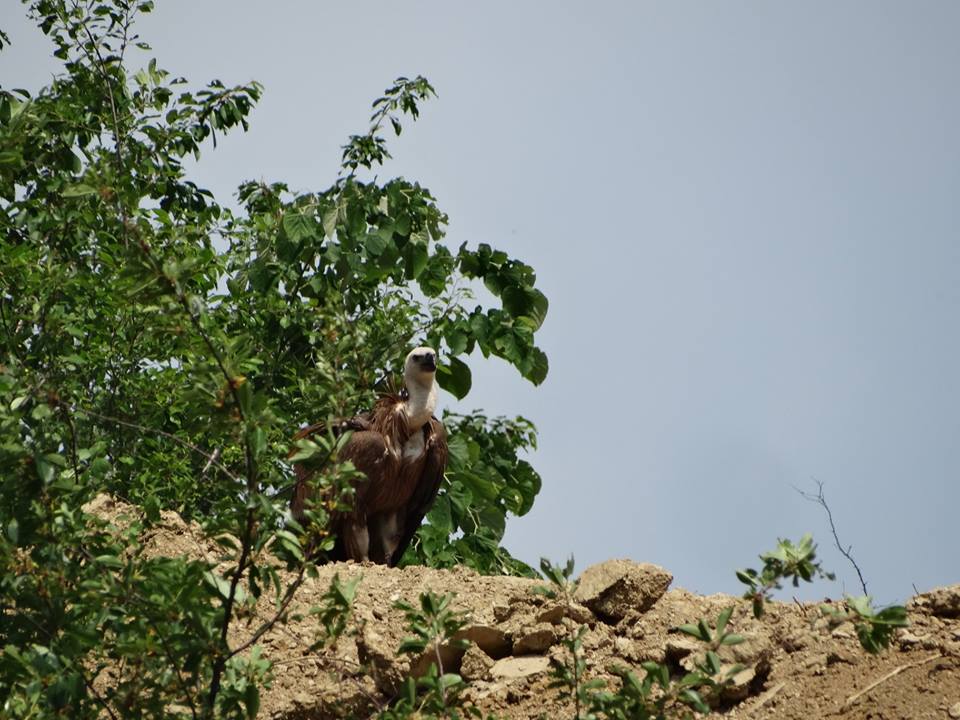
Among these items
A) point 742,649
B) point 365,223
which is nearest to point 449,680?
point 742,649

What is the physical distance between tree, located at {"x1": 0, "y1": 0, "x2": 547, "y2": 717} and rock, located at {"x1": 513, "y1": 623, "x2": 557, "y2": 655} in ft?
3.92

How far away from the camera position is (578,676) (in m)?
6.09

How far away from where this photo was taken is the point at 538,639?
8297 mm

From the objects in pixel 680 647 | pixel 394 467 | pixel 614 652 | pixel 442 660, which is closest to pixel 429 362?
pixel 394 467

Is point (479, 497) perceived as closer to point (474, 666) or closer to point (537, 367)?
point (537, 367)

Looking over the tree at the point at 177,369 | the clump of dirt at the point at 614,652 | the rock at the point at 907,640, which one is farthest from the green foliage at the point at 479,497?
the rock at the point at 907,640

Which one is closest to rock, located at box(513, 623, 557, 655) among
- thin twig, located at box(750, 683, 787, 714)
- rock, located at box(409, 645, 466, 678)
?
rock, located at box(409, 645, 466, 678)

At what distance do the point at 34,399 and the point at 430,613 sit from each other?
6.70 ft

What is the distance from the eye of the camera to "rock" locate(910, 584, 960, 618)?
8.05m

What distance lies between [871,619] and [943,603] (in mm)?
2245

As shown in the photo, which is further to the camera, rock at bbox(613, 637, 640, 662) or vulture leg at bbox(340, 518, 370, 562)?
vulture leg at bbox(340, 518, 370, 562)

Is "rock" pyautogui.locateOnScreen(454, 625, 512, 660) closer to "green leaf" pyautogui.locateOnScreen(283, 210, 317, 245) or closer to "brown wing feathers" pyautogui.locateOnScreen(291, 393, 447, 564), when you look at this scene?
"brown wing feathers" pyautogui.locateOnScreen(291, 393, 447, 564)

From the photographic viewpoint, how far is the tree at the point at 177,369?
6.20 meters

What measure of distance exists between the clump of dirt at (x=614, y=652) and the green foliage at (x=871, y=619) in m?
1.25
